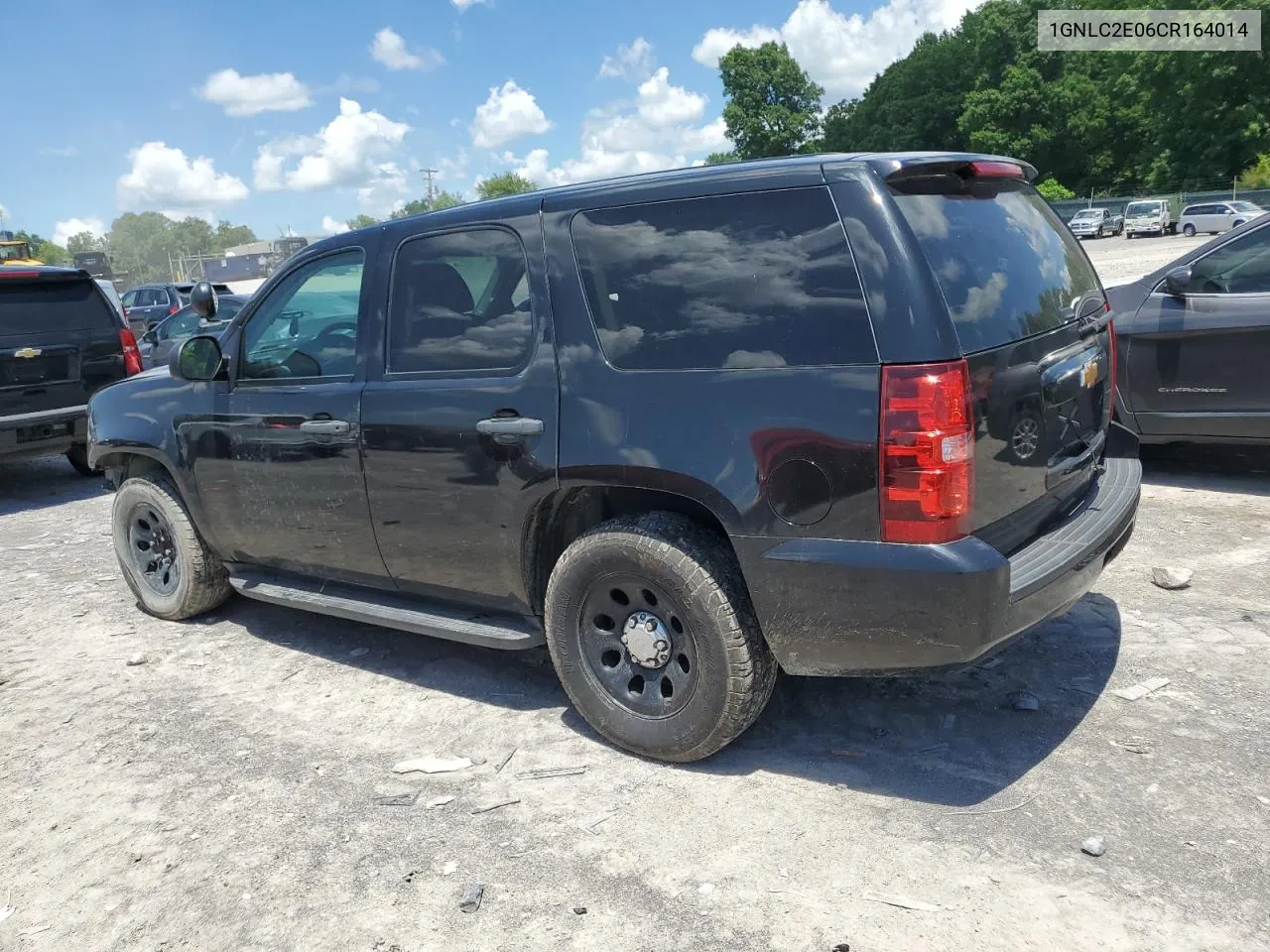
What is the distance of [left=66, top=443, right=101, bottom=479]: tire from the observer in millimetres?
9266

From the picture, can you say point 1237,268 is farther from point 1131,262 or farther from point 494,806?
point 1131,262

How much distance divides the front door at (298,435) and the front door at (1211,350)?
4.76m

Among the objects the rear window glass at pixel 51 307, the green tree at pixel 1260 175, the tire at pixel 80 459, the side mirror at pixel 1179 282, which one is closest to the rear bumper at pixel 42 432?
the tire at pixel 80 459

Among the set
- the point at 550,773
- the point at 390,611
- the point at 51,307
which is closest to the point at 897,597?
the point at 550,773

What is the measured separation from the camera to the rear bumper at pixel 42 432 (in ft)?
26.7

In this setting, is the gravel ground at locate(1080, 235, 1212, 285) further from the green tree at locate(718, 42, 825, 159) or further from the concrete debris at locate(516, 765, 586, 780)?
the green tree at locate(718, 42, 825, 159)

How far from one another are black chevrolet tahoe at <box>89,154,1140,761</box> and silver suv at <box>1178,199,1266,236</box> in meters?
43.1

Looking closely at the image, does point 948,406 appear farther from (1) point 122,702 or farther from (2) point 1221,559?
(1) point 122,702

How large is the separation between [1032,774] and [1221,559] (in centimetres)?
250

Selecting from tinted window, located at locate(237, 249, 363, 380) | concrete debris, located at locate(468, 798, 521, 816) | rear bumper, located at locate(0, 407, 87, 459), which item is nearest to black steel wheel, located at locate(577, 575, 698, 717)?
concrete debris, located at locate(468, 798, 521, 816)

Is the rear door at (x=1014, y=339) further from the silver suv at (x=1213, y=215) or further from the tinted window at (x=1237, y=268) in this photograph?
the silver suv at (x=1213, y=215)

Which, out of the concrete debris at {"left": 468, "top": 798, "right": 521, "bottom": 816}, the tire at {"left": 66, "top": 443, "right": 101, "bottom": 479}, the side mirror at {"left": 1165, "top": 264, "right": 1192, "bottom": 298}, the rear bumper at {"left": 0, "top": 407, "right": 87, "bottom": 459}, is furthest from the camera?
the tire at {"left": 66, "top": 443, "right": 101, "bottom": 479}

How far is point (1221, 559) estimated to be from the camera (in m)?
5.02

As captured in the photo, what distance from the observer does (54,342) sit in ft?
27.8
